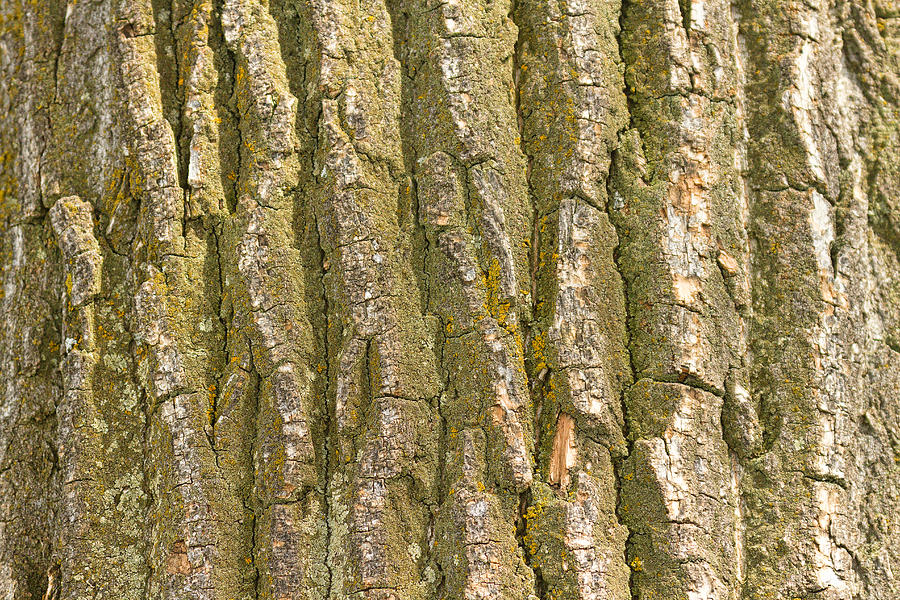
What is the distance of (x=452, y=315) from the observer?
68.8 inches

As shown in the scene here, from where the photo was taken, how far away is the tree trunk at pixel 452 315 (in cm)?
169

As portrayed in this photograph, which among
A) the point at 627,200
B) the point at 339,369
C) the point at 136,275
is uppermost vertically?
the point at 627,200

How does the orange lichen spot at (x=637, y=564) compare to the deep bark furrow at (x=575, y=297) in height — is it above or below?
below

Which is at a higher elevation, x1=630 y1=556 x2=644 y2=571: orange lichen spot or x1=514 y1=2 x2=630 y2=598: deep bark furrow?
x1=514 y1=2 x2=630 y2=598: deep bark furrow

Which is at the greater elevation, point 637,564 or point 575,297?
point 575,297

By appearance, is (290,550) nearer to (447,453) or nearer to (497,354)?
(447,453)

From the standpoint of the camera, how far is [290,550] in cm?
168

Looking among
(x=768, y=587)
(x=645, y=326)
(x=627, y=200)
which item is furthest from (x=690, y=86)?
(x=768, y=587)

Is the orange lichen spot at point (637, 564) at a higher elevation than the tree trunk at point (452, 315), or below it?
below

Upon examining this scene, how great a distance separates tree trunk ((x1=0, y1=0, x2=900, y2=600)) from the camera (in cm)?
169

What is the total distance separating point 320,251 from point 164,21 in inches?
33.0

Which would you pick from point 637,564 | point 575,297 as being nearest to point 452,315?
point 575,297

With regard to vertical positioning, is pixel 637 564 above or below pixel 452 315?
below

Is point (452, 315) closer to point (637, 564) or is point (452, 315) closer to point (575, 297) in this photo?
point (575, 297)
